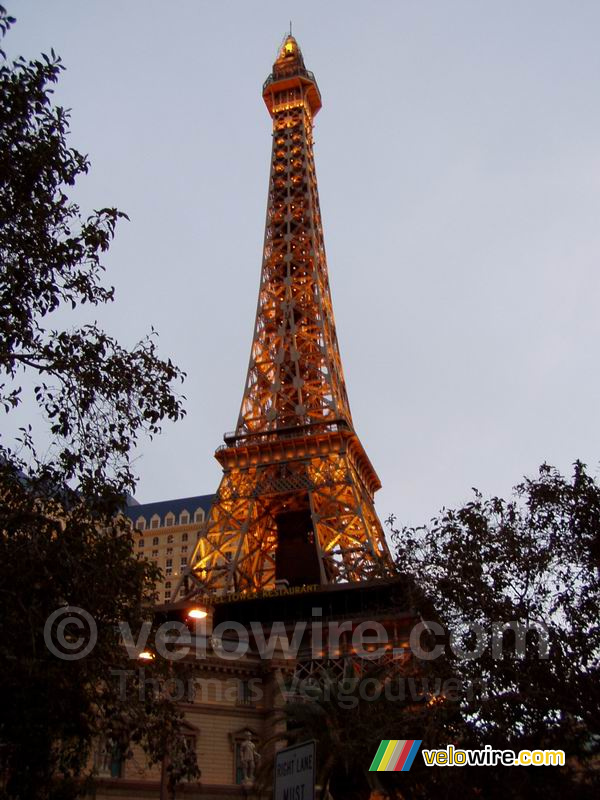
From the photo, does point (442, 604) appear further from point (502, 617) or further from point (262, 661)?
point (262, 661)

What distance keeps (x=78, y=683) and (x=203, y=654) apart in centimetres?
2275

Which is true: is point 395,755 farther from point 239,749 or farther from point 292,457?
point 292,457

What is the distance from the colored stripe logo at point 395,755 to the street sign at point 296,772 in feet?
64.5

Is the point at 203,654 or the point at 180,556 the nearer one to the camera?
the point at 203,654

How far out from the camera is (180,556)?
12975 cm

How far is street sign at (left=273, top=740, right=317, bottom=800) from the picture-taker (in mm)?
8297

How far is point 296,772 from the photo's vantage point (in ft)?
28.6

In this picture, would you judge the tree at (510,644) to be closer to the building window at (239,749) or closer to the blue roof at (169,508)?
the building window at (239,749)

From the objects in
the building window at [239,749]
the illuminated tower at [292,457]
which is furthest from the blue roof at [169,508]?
the building window at [239,749]

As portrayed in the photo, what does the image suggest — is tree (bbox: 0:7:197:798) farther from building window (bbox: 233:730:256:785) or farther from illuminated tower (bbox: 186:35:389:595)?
illuminated tower (bbox: 186:35:389:595)

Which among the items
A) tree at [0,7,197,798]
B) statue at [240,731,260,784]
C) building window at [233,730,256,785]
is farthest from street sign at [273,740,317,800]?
building window at [233,730,256,785]

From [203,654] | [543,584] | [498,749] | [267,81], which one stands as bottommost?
[498,749]

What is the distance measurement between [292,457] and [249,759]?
1092 inches

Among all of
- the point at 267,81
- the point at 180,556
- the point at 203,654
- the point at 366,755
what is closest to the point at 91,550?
the point at 366,755
